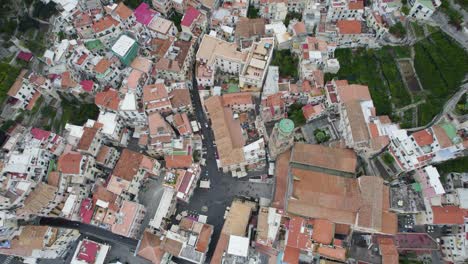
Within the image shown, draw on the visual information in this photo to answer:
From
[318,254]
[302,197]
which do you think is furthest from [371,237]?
[302,197]

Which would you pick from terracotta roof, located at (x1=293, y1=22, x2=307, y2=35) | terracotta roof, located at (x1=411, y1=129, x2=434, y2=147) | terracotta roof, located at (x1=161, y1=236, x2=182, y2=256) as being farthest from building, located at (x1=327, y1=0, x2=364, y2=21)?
terracotta roof, located at (x1=161, y1=236, x2=182, y2=256)

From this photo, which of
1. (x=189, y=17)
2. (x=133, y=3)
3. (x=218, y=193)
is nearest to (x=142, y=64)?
(x=189, y=17)

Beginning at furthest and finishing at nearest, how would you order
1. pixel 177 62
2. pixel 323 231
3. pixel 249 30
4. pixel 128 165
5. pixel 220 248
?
pixel 249 30 → pixel 177 62 → pixel 128 165 → pixel 220 248 → pixel 323 231

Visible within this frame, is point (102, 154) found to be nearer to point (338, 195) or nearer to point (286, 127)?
point (286, 127)

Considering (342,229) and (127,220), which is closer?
(342,229)

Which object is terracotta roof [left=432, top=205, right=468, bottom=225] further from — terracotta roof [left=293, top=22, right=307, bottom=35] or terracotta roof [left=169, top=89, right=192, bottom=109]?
terracotta roof [left=169, top=89, right=192, bottom=109]
